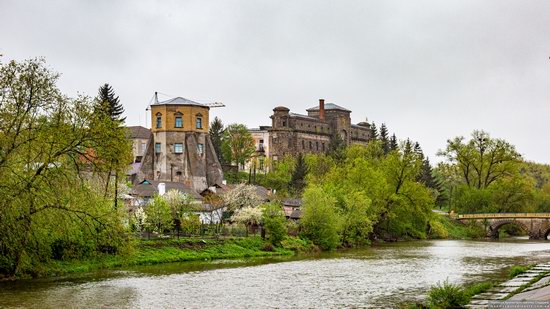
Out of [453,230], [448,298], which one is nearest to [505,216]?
[453,230]

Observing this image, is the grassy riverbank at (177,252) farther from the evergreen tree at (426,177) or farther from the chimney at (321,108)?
the chimney at (321,108)

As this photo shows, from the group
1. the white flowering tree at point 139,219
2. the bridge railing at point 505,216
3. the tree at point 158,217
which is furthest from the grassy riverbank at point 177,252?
the bridge railing at point 505,216

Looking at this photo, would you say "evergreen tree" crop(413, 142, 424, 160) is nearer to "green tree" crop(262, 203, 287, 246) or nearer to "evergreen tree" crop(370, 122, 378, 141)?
"evergreen tree" crop(370, 122, 378, 141)

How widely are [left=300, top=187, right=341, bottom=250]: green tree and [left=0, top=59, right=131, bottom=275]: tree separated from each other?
26.6 meters

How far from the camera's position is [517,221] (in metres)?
92.6

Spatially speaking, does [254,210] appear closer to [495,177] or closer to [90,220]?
[90,220]

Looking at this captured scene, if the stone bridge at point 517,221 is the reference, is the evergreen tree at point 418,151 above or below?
above

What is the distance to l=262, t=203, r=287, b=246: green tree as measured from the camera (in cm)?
6183

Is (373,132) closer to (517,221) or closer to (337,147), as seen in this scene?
(337,147)

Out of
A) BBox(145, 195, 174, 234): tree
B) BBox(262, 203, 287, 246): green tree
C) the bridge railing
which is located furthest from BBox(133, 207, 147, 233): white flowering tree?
the bridge railing

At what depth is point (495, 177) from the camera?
106 metres

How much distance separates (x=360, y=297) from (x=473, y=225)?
223 feet

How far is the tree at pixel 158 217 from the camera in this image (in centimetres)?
5819

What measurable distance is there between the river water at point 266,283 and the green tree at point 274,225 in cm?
674
